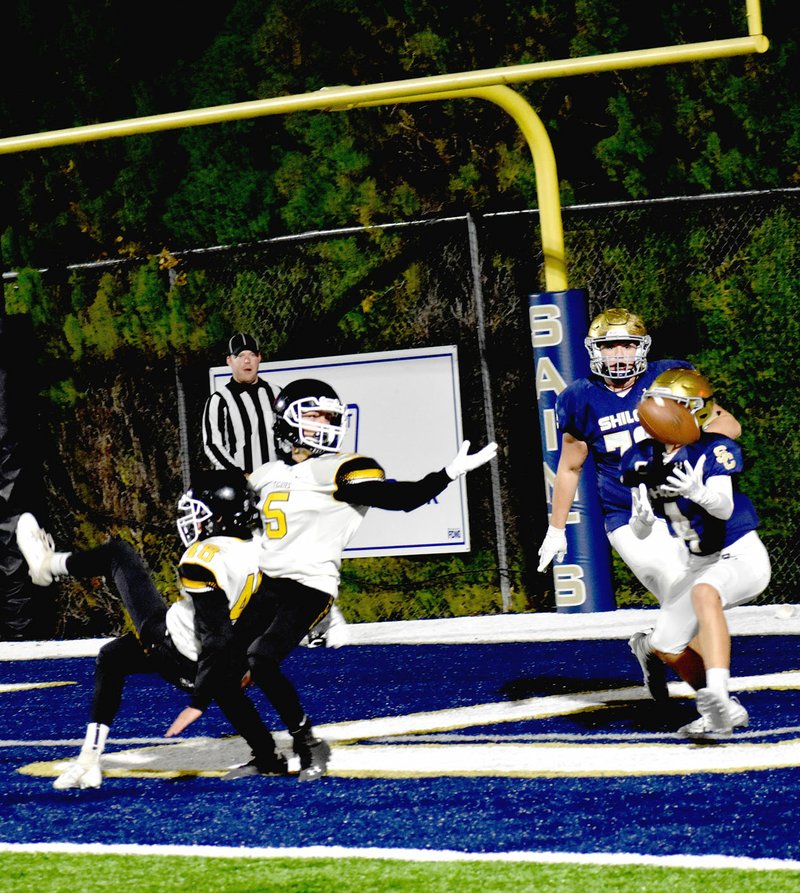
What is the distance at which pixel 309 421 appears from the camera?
627 cm

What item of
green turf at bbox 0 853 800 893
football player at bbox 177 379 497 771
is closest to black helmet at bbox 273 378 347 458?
football player at bbox 177 379 497 771

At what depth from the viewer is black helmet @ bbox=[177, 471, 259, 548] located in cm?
596

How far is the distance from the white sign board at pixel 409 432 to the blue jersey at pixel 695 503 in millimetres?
4377

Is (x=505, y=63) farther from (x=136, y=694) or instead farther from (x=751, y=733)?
(x=751, y=733)

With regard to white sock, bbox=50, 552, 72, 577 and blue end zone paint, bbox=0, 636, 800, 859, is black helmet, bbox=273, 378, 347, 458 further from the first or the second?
blue end zone paint, bbox=0, 636, 800, 859

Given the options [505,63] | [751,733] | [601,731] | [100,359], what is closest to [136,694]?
[601,731]

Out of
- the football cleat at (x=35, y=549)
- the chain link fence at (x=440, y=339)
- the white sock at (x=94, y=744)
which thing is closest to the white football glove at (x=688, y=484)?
the white sock at (x=94, y=744)

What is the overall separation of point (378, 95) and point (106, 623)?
4383 mm

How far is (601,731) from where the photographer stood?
6590 mm

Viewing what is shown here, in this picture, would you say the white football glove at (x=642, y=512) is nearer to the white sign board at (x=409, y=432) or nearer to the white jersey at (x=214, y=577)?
the white jersey at (x=214, y=577)

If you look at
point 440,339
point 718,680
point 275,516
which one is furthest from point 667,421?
point 440,339

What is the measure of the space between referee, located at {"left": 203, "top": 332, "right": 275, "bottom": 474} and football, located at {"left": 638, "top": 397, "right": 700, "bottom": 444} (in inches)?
191

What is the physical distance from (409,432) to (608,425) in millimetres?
3919

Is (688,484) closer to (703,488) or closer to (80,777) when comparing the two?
(703,488)
